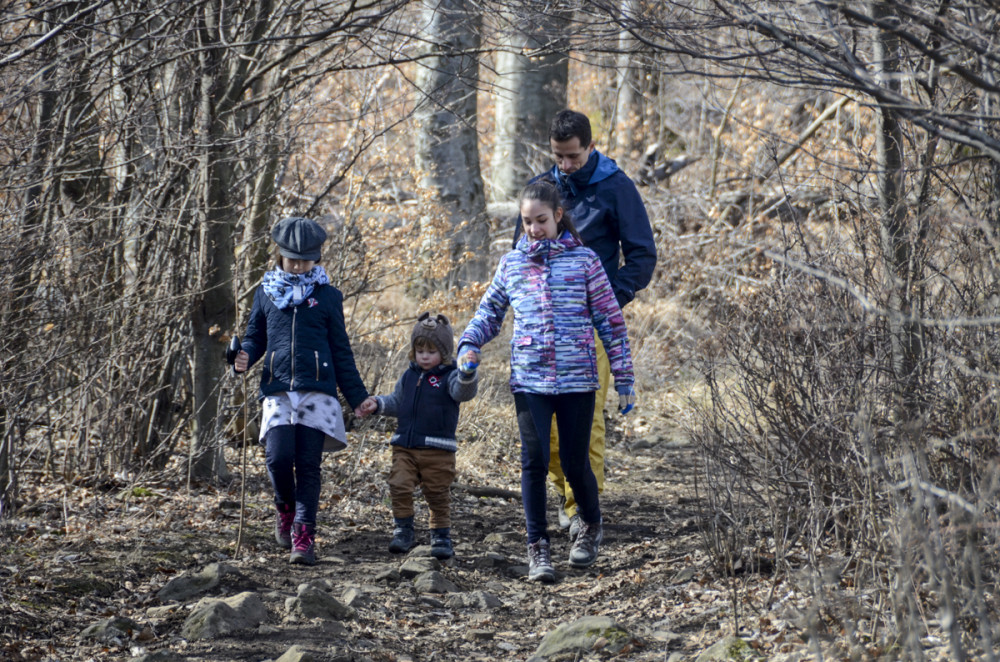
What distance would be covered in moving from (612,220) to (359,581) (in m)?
2.15

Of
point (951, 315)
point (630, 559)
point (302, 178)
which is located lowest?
point (630, 559)

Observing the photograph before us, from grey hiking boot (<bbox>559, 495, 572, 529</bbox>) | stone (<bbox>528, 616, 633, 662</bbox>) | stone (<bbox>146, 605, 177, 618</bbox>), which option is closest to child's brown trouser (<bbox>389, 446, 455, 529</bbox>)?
grey hiking boot (<bbox>559, 495, 572, 529</bbox>)

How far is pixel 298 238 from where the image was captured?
5000mm

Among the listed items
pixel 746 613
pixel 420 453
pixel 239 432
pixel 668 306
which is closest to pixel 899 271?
pixel 746 613

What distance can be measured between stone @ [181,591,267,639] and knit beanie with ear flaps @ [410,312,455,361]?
63.7 inches

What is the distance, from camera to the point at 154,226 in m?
6.16

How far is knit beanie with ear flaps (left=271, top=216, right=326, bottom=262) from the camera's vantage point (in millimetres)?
5004

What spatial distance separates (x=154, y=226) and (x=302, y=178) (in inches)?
48.5

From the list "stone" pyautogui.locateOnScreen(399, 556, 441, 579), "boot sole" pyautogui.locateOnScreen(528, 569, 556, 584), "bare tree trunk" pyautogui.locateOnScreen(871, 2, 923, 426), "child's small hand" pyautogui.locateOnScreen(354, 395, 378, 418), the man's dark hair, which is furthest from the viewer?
"child's small hand" pyautogui.locateOnScreen(354, 395, 378, 418)

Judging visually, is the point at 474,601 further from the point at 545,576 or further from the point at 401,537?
the point at 401,537

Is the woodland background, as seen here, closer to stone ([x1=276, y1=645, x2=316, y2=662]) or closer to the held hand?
the held hand

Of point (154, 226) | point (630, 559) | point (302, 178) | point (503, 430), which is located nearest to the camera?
point (630, 559)

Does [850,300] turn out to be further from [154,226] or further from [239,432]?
[239,432]

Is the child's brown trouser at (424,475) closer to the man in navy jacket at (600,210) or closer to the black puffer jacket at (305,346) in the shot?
the black puffer jacket at (305,346)
